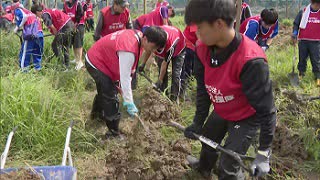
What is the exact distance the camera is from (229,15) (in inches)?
75.9

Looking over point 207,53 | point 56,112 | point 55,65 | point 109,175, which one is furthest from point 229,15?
point 55,65

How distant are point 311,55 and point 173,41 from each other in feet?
9.07

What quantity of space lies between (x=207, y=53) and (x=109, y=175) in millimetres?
1484

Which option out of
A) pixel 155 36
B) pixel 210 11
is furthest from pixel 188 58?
pixel 210 11

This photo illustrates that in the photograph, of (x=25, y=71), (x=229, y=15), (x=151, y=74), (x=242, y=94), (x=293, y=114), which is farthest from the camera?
(x=151, y=74)

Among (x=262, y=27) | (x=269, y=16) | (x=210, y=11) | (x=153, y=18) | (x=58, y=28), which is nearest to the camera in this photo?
(x=210, y=11)

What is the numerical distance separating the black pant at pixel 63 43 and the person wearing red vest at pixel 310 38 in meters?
4.00

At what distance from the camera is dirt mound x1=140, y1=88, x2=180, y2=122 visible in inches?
172

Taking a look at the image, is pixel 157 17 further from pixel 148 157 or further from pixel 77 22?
pixel 148 157

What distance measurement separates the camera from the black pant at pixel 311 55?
5.79 meters

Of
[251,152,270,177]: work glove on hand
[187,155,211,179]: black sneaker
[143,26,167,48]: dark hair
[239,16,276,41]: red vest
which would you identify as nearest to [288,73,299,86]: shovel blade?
[239,16,276,41]: red vest

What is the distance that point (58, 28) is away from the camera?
21.8 ft

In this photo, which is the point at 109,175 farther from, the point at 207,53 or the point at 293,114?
the point at 293,114

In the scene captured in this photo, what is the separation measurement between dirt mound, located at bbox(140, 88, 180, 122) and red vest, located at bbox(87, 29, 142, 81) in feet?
2.58
